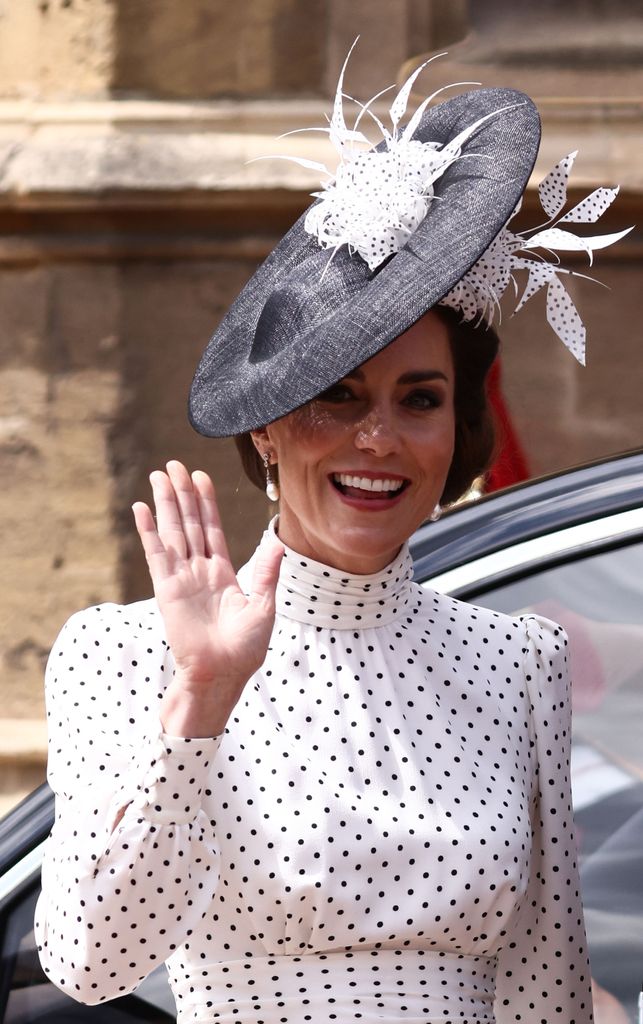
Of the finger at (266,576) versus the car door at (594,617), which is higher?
the finger at (266,576)

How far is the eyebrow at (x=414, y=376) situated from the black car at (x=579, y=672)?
0.45 meters

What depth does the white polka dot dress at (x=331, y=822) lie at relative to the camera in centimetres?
167

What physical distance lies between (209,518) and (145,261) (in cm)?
381

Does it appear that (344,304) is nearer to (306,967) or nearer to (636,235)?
(306,967)

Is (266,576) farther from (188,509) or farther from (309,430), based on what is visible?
(309,430)

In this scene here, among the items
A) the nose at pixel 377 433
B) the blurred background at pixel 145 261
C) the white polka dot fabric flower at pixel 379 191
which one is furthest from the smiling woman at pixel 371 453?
the blurred background at pixel 145 261

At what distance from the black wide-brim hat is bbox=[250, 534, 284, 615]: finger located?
0.24 meters

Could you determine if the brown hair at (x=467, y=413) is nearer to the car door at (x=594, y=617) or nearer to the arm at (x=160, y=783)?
the car door at (x=594, y=617)

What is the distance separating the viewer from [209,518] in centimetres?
174

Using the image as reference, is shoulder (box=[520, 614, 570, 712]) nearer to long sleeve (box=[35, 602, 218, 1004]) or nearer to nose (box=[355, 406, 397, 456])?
nose (box=[355, 406, 397, 456])

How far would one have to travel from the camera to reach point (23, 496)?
546 cm

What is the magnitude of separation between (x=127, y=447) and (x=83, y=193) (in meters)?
0.86

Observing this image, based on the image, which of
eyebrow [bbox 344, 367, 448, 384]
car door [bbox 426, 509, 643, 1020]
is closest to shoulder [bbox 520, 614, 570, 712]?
car door [bbox 426, 509, 643, 1020]

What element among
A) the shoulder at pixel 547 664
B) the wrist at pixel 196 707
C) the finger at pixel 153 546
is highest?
the finger at pixel 153 546
